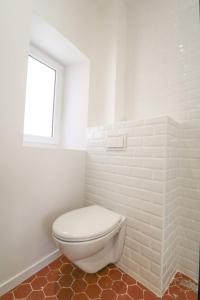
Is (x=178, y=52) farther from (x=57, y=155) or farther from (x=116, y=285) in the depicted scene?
(x=116, y=285)

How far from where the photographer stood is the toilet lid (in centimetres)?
88

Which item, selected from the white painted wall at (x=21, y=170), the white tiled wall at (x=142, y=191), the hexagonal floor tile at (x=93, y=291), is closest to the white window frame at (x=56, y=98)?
the white painted wall at (x=21, y=170)

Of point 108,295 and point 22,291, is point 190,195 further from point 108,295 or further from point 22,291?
point 22,291

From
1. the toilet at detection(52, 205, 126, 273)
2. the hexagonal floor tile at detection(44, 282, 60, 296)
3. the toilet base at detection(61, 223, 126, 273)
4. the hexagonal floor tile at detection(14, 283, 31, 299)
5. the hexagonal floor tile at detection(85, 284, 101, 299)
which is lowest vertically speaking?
the hexagonal floor tile at detection(85, 284, 101, 299)

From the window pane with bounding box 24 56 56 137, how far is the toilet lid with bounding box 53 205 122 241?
34.2 inches

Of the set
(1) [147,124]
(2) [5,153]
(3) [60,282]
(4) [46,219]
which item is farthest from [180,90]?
(3) [60,282]

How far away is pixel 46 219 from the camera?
1192 millimetres

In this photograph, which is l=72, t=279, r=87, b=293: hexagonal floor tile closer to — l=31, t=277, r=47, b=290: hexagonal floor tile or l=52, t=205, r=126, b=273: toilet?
l=52, t=205, r=126, b=273: toilet

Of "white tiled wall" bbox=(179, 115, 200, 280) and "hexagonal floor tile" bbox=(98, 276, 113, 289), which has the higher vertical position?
"white tiled wall" bbox=(179, 115, 200, 280)

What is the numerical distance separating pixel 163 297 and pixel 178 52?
173cm

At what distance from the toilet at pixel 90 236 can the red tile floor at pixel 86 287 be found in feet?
0.26

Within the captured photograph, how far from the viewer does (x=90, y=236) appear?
0.89 m

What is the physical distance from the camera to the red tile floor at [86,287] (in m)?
0.96

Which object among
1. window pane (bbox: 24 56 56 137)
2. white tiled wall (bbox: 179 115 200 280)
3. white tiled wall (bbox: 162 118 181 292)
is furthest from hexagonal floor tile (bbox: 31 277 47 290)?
window pane (bbox: 24 56 56 137)
